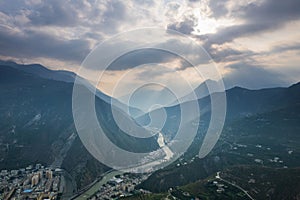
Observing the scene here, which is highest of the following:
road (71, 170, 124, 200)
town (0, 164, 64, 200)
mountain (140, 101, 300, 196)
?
mountain (140, 101, 300, 196)

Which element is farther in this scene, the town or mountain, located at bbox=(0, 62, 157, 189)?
mountain, located at bbox=(0, 62, 157, 189)

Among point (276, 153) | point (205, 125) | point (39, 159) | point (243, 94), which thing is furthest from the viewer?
point (243, 94)

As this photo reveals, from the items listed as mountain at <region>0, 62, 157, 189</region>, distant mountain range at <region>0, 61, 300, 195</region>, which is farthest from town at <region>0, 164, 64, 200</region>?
distant mountain range at <region>0, 61, 300, 195</region>

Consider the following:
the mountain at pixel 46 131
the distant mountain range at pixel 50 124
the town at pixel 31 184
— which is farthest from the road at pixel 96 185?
the town at pixel 31 184

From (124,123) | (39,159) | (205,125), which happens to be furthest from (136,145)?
(205,125)

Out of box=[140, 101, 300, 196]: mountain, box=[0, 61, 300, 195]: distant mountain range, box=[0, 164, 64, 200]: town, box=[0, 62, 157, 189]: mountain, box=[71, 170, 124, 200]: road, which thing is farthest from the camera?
box=[0, 61, 300, 195]: distant mountain range

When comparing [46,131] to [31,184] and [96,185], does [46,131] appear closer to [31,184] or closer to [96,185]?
[31,184]

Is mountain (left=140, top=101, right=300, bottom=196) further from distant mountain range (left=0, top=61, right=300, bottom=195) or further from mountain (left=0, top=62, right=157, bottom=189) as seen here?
mountain (left=0, top=62, right=157, bottom=189)

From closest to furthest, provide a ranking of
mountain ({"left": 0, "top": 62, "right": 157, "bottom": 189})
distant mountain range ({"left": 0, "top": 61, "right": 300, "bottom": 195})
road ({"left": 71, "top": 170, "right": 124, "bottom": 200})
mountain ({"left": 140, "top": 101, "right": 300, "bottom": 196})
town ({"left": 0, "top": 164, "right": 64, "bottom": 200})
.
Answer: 1. mountain ({"left": 140, "top": 101, "right": 300, "bottom": 196})
2. town ({"left": 0, "top": 164, "right": 64, "bottom": 200})
3. road ({"left": 71, "top": 170, "right": 124, "bottom": 200})
4. mountain ({"left": 0, "top": 62, "right": 157, "bottom": 189})
5. distant mountain range ({"left": 0, "top": 61, "right": 300, "bottom": 195})

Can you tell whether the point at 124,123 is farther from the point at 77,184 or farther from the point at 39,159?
the point at 77,184
